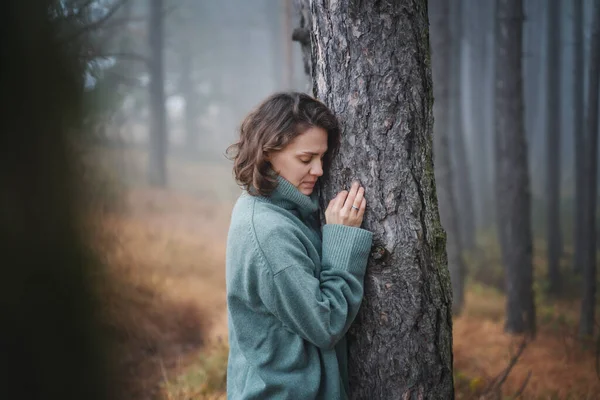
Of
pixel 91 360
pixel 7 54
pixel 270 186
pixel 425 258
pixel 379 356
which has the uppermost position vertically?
pixel 7 54

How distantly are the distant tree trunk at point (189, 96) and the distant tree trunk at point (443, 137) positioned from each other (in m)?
17.0

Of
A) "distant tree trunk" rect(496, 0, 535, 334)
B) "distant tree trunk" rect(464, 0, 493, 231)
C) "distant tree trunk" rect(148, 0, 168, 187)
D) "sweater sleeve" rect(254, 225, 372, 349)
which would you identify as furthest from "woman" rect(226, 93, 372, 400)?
"distant tree trunk" rect(148, 0, 168, 187)

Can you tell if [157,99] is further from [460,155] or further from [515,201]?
[515,201]

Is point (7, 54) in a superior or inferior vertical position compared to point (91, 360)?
superior

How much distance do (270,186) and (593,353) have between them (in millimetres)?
4959

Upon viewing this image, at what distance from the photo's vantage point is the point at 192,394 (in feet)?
14.5

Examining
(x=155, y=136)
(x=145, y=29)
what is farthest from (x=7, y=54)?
(x=145, y=29)

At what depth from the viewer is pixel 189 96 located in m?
24.1

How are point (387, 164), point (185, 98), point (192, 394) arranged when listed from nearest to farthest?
1. point (387, 164)
2. point (192, 394)
3. point (185, 98)

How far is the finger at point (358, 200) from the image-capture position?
221cm

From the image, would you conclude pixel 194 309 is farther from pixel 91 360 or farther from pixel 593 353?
pixel 593 353

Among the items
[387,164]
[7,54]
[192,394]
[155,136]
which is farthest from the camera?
[155,136]

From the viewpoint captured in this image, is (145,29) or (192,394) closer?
(192,394)

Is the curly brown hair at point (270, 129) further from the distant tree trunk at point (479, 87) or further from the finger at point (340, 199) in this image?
the distant tree trunk at point (479, 87)
